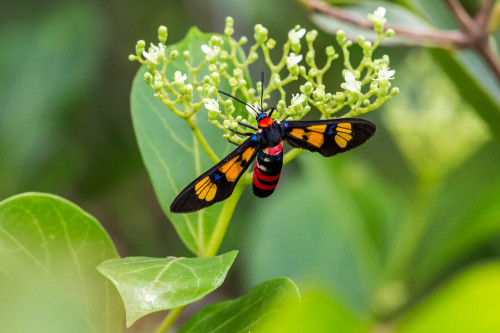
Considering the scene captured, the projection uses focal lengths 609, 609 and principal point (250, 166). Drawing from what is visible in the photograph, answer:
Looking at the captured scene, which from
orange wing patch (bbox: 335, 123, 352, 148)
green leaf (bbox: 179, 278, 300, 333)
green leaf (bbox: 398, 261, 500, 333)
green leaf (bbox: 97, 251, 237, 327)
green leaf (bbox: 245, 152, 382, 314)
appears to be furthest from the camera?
green leaf (bbox: 245, 152, 382, 314)

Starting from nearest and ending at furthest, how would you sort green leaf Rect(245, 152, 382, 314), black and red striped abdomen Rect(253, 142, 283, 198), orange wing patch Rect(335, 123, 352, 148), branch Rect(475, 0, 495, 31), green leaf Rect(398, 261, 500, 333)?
green leaf Rect(398, 261, 500, 333) → black and red striped abdomen Rect(253, 142, 283, 198) → orange wing patch Rect(335, 123, 352, 148) → branch Rect(475, 0, 495, 31) → green leaf Rect(245, 152, 382, 314)

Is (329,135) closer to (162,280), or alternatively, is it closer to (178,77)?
(178,77)

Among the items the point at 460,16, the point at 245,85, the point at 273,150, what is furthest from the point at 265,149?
the point at 460,16

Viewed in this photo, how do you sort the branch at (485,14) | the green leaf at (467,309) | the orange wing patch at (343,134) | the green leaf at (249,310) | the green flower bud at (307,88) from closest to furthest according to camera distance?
the green leaf at (467,309) < the green leaf at (249,310) < the green flower bud at (307,88) < the orange wing patch at (343,134) < the branch at (485,14)

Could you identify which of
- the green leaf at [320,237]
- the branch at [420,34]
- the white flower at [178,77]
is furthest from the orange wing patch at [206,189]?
the green leaf at [320,237]

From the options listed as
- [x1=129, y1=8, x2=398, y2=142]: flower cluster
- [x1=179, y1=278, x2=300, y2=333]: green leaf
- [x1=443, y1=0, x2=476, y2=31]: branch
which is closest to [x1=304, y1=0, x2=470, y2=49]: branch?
[x1=443, y1=0, x2=476, y2=31]: branch

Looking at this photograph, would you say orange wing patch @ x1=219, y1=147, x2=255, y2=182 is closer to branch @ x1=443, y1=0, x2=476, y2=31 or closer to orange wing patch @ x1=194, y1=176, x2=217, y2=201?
orange wing patch @ x1=194, y1=176, x2=217, y2=201

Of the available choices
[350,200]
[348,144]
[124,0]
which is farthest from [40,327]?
[124,0]

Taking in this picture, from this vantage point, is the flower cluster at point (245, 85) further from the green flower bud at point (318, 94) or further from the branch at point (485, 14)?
the branch at point (485, 14)
